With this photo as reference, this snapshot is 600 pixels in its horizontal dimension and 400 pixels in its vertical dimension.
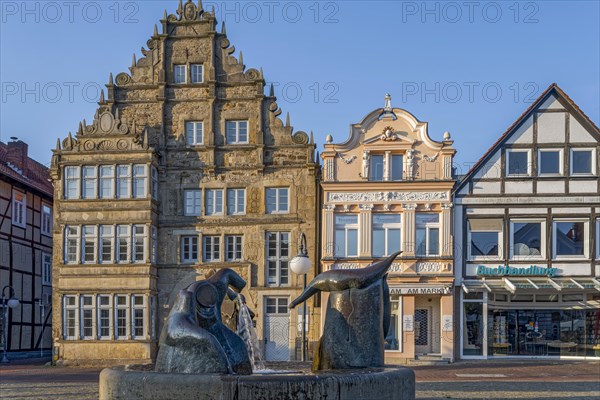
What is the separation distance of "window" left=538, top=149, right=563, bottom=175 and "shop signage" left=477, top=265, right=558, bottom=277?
11.7ft

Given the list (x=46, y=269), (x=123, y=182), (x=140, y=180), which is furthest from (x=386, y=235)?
(x=46, y=269)

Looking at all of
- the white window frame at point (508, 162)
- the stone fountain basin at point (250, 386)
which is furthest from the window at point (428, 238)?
the stone fountain basin at point (250, 386)

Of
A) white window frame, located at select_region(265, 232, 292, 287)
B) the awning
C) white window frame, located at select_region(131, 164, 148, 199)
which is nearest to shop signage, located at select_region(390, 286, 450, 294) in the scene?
the awning

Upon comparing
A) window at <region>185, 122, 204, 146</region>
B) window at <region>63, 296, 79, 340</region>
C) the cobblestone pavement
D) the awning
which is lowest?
the cobblestone pavement

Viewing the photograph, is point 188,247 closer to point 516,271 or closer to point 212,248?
point 212,248

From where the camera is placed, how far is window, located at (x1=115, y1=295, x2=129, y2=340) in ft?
92.1

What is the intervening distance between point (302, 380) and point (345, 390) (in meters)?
0.51

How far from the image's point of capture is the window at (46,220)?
37.0 meters

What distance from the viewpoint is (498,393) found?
54.3ft

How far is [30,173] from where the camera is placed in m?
38.2

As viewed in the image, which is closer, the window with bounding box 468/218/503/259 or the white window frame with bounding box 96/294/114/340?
the window with bounding box 468/218/503/259

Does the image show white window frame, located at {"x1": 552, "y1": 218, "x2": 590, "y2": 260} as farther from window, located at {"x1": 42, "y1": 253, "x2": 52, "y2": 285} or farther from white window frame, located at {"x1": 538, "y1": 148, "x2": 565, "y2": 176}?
window, located at {"x1": 42, "y1": 253, "x2": 52, "y2": 285}

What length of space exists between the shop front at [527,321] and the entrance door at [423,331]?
1241 mm

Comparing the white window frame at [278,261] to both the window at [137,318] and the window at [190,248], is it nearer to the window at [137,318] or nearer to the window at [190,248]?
the window at [190,248]
